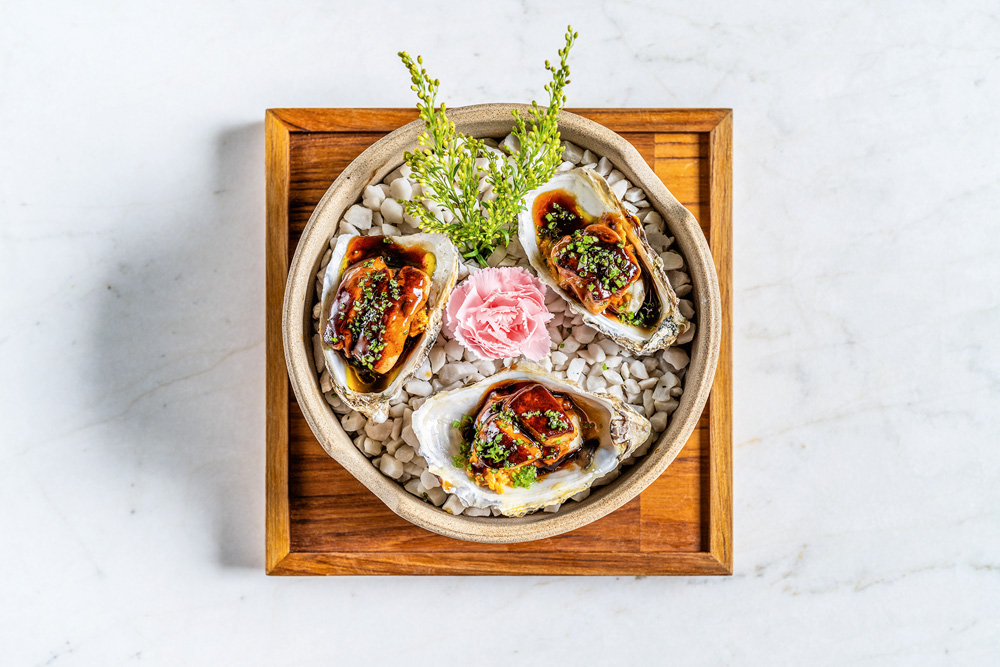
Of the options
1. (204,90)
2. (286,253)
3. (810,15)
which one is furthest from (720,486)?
(204,90)

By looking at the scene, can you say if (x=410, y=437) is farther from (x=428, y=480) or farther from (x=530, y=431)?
(x=530, y=431)

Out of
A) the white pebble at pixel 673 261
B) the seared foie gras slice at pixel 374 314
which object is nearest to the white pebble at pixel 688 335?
the white pebble at pixel 673 261

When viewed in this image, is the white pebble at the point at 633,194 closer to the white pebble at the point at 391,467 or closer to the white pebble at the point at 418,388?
the white pebble at the point at 418,388

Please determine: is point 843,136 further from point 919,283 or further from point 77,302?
point 77,302

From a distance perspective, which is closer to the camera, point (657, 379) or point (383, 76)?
point (657, 379)

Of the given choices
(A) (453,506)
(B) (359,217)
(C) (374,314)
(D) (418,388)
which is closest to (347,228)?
(B) (359,217)

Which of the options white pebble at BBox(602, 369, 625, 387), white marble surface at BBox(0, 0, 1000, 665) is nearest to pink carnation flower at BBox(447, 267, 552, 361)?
white pebble at BBox(602, 369, 625, 387)

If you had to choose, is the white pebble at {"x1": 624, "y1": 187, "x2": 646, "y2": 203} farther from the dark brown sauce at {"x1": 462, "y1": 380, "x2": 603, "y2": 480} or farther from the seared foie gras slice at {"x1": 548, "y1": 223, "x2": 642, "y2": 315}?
the dark brown sauce at {"x1": 462, "y1": 380, "x2": 603, "y2": 480}
